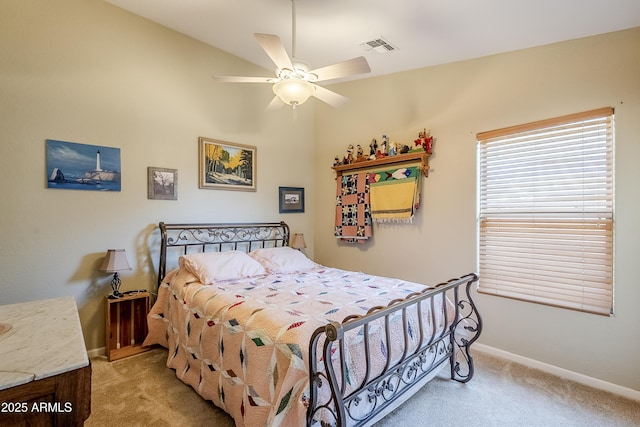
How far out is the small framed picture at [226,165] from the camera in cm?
346

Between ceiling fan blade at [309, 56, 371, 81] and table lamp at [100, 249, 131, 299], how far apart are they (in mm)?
2316

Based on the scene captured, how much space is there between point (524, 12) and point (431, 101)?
1.16 meters

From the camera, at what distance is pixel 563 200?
2516 millimetres

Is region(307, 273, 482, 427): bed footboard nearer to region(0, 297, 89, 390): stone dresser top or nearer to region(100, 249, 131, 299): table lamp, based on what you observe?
region(0, 297, 89, 390): stone dresser top

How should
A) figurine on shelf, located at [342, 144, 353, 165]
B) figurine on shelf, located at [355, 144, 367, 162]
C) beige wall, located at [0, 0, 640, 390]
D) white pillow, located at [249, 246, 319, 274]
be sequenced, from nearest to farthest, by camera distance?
1. beige wall, located at [0, 0, 640, 390]
2. white pillow, located at [249, 246, 319, 274]
3. figurine on shelf, located at [355, 144, 367, 162]
4. figurine on shelf, located at [342, 144, 353, 165]

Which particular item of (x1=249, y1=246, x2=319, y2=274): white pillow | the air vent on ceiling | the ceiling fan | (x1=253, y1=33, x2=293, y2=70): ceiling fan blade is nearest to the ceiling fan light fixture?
the ceiling fan

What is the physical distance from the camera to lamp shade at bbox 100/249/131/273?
262 cm

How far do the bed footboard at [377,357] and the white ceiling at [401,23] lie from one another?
205cm

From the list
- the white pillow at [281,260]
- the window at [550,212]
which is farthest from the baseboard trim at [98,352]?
the window at [550,212]

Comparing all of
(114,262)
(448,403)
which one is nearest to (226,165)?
(114,262)

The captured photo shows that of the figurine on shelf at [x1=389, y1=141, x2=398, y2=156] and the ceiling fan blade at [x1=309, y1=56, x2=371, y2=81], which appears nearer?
the ceiling fan blade at [x1=309, y1=56, x2=371, y2=81]

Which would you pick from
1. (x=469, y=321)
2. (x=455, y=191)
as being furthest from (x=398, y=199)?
(x=469, y=321)

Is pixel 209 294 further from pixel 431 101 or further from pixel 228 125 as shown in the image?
pixel 431 101

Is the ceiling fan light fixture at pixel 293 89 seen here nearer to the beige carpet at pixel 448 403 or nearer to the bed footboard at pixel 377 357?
the bed footboard at pixel 377 357
